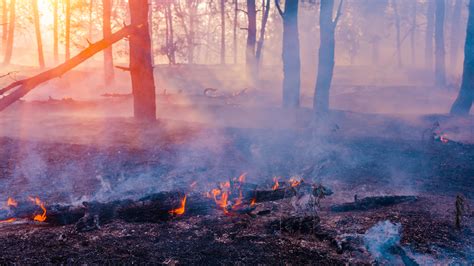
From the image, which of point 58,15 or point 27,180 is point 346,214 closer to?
point 27,180

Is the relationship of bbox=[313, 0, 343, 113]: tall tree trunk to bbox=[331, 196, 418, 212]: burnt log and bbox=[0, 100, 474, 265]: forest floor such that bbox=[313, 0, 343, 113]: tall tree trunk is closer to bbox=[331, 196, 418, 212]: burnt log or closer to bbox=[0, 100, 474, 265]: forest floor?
bbox=[0, 100, 474, 265]: forest floor

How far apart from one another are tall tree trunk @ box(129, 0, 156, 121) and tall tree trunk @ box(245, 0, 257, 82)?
15.6 meters

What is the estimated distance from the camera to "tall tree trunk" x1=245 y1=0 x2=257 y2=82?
2714 cm

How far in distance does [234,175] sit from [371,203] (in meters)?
3.53

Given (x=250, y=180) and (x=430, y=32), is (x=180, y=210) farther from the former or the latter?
(x=430, y=32)

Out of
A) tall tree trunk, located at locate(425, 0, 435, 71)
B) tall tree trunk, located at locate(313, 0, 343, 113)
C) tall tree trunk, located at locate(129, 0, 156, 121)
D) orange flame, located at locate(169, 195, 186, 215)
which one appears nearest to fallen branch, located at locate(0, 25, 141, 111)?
orange flame, located at locate(169, 195, 186, 215)

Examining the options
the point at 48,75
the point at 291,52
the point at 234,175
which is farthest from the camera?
the point at 291,52

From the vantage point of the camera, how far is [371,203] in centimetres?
707

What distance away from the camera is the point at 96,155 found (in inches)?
396

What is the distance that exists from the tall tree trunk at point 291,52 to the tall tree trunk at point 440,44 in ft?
46.2

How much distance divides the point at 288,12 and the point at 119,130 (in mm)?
8807

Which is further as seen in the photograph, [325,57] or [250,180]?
[325,57]

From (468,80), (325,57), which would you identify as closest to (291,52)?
(325,57)

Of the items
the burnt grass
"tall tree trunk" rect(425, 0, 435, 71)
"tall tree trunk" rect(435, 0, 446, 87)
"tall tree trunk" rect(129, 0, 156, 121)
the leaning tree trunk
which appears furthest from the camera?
"tall tree trunk" rect(425, 0, 435, 71)
